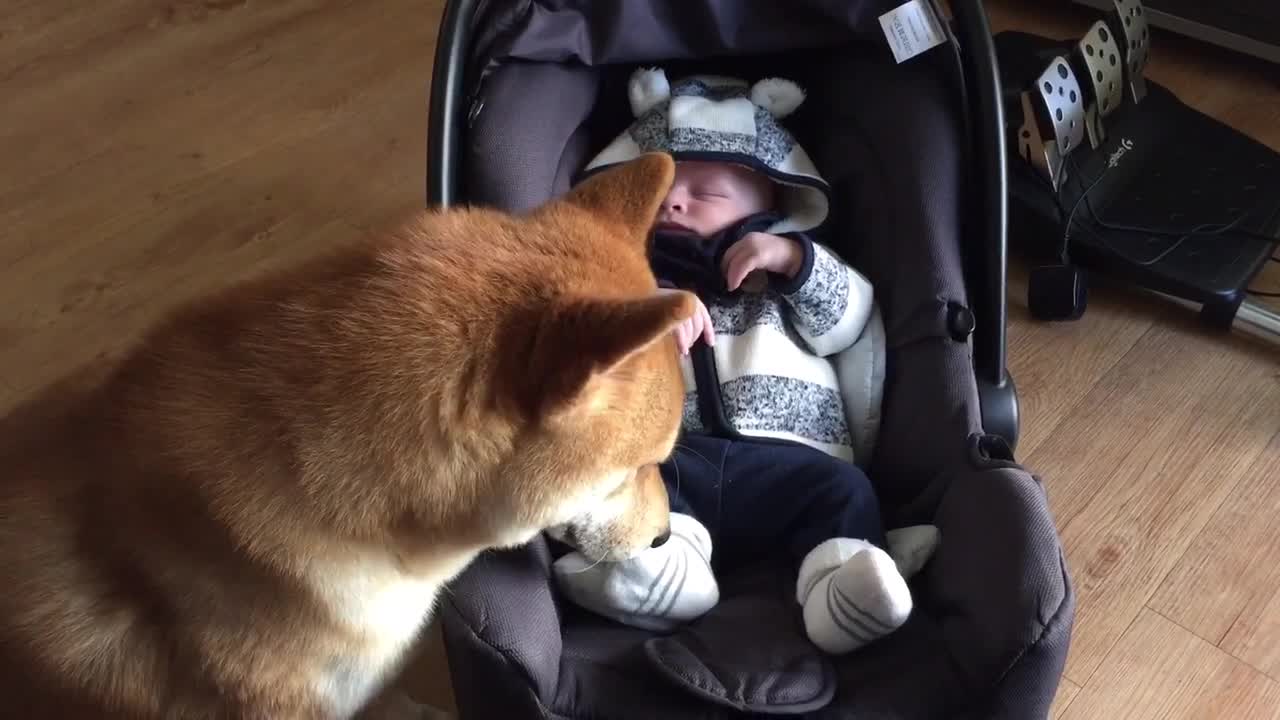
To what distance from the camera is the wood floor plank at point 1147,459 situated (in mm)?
1580

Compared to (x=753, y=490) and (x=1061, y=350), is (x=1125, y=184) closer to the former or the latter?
(x=1061, y=350)

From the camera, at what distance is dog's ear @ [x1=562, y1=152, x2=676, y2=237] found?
106cm

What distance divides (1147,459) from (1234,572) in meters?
0.22

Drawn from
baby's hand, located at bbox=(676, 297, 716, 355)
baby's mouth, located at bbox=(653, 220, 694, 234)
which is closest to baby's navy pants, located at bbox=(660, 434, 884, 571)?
baby's hand, located at bbox=(676, 297, 716, 355)

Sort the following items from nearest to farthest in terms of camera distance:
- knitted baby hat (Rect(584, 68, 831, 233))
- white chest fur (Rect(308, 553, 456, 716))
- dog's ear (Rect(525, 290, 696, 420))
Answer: dog's ear (Rect(525, 290, 696, 420)) < white chest fur (Rect(308, 553, 456, 716)) < knitted baby hat (Rect(584, 68, 831, 233))

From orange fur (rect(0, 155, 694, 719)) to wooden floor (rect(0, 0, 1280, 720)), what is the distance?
0.55m

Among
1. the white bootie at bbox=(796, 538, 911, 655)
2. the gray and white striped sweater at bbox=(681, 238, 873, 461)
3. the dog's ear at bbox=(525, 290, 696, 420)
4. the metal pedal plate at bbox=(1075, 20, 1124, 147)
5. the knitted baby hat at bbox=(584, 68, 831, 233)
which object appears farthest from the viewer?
the metal pedal plate at bbox=(1075, 20, 1124, 147)

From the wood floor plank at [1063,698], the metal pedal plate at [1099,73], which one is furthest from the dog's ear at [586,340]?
the metal pedal plate at [1099,73]

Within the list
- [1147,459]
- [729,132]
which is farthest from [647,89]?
[1147,459]

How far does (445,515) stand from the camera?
0.94 metres

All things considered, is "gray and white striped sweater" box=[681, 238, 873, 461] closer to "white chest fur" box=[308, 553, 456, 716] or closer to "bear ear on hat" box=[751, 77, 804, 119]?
"bear ear on hat" box=[751, 77, 804, 119]

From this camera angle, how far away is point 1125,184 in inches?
78.6

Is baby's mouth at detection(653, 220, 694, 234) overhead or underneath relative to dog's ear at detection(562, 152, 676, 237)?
Answer: underneath

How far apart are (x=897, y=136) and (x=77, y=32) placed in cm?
220
